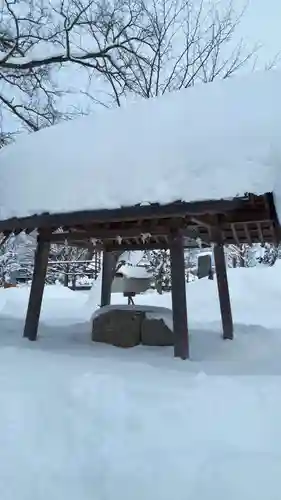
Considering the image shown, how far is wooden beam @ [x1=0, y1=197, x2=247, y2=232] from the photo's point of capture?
4.07 m

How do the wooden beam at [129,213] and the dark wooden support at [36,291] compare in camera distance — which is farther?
the dark wooden support at [36,291]

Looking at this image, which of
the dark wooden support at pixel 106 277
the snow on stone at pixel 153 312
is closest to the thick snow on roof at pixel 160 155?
the snow on stone at pixel 153 312

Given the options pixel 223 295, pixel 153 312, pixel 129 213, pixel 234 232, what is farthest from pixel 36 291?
pixel 234 232

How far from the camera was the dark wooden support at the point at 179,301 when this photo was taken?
15.4 ft

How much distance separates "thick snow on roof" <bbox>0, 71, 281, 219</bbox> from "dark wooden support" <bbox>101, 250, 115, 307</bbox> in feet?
8.45

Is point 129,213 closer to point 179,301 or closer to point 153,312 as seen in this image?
point 179,301

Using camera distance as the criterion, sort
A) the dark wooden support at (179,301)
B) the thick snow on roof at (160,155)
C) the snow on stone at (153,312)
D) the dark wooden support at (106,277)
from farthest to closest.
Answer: the dark wooden support at (106,277)
the snow on stone at (153,312)
the dark wooden support at (179,301)
the thick snow on roof at (160,155)

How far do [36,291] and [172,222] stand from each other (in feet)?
6.83

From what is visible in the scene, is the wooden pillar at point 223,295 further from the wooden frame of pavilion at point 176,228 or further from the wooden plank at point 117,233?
the wooden plank at point 117,233

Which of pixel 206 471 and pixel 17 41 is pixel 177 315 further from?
pixel 17 41

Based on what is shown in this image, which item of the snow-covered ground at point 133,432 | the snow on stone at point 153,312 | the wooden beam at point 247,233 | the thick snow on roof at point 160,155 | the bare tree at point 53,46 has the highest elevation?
the bare tree at point 53,46

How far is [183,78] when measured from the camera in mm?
13578

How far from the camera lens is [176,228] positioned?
485 cm

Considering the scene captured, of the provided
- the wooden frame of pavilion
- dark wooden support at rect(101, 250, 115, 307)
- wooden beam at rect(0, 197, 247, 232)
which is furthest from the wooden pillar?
dark wooden support at rect(101, 250, 115, 307)
